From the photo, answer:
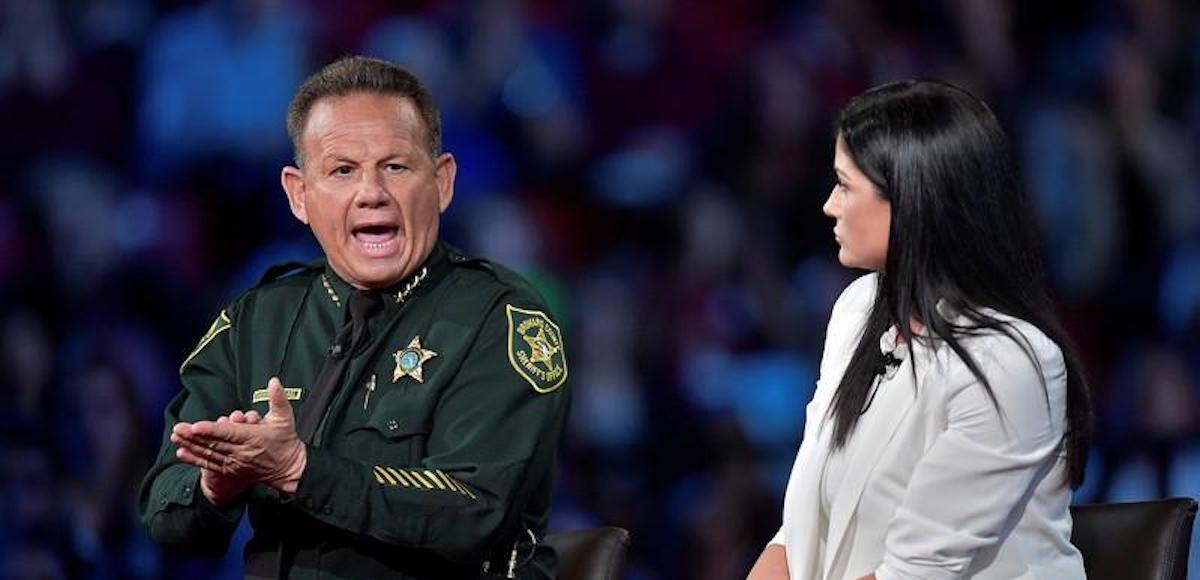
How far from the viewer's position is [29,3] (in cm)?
437

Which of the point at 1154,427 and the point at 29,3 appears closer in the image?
the point at 1154,427

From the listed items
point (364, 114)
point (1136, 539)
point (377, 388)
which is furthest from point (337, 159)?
point (1136, 539)

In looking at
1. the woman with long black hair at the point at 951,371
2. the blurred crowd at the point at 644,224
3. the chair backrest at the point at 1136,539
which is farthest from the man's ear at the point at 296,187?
the blurred crowd at the point at 644,224

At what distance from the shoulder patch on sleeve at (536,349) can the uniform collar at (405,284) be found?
123mm

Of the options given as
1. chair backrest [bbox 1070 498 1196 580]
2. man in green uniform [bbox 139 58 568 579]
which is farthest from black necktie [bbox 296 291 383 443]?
chair backrest [bbox 1070 498 1196 580]

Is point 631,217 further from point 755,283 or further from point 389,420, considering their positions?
point 389,420

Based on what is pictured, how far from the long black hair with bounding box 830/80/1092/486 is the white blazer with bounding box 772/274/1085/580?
0.02m

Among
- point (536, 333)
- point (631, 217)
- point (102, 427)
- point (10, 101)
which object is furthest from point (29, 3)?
point (536, 333)

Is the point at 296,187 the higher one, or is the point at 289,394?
A: the point at 296,187

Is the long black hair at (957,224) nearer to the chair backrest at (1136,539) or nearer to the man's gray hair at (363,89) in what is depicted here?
the chair backrest at (1136,539)

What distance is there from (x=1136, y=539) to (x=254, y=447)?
1161 millimetres

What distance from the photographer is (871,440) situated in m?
2.37

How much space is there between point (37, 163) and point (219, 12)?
1.85ft

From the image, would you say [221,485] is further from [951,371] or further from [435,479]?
[951,371]
